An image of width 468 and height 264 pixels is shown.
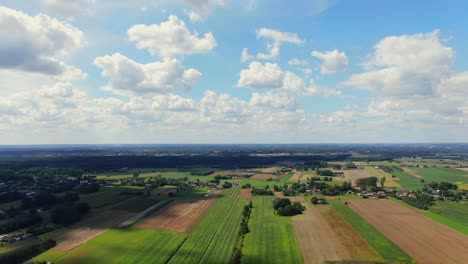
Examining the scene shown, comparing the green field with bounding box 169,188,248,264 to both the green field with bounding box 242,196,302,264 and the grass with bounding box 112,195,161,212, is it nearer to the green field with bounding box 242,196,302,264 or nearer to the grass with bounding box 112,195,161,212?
the green field with bounding box 242,196,302,264

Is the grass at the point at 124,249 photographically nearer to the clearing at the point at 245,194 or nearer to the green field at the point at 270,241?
the green field at the point at 270,241

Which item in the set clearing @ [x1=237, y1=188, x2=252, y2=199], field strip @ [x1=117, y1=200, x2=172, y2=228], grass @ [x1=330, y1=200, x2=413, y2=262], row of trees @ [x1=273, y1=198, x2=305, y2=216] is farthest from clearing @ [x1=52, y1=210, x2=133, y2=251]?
grass @ [x1=330, y1=200, x2=413, y2=262]

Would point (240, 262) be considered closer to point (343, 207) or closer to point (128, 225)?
point (128, 225)

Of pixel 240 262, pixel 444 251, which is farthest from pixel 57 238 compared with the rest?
pixel 444 251

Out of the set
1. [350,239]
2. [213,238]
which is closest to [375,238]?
[350,239]

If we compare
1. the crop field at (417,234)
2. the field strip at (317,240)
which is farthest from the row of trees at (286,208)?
the crop field at (417,234)

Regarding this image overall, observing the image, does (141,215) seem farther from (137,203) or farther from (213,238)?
(213,238)
